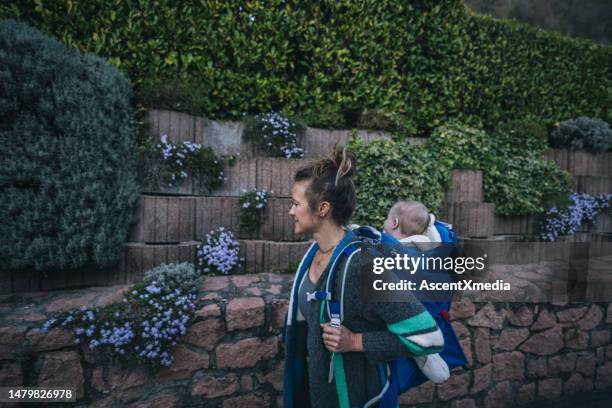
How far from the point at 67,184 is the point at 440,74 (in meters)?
5.59

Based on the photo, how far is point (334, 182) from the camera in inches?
73.5

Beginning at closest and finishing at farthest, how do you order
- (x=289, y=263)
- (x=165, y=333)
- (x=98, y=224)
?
(x=165, y=333) < (x=98, y=224) < (x=289, y=263)

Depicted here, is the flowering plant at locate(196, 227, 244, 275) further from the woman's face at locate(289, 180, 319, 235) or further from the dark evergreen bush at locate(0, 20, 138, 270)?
the woman's face at locate(289, 180, 319, 235)

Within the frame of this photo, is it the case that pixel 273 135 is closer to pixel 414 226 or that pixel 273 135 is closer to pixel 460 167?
pixel 414 226

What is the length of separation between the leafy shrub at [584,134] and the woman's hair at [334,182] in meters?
6.36

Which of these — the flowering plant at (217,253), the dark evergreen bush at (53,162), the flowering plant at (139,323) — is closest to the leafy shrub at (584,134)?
the flowering plant at (217,253)

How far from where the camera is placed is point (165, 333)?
2.50 meters

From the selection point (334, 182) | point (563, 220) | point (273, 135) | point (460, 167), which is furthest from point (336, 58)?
point (563, 220)

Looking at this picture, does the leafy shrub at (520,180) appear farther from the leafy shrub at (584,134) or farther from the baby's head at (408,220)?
the baby's head at (408,220)

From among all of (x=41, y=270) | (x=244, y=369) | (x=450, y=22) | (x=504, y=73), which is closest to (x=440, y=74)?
(x=450, y=22)

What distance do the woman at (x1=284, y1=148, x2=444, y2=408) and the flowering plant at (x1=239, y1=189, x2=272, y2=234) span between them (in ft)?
5.77

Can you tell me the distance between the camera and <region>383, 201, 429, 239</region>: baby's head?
2701 millimetres

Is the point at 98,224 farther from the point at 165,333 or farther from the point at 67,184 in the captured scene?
the point at 165,333

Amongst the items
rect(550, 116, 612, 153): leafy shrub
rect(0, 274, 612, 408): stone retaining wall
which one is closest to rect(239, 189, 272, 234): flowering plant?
rect(0, 274, 612, 408): stone retaining wall
